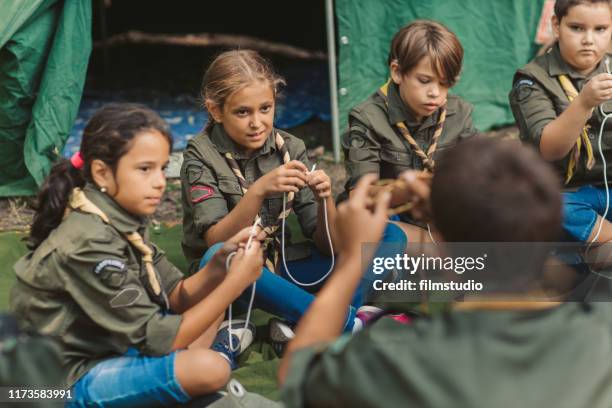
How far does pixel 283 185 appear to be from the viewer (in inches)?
106

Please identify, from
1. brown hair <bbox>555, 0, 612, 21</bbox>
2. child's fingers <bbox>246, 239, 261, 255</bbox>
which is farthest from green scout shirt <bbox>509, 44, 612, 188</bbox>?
child's fingers <bbox>246, 239, 261, 255</bbox>

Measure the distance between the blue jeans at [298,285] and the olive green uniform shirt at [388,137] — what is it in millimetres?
242

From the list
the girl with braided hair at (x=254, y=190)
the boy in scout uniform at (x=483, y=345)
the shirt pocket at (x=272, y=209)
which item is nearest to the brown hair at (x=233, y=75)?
the girl with braided hair at (x=254, y=190)

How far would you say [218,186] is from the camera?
3027 millimetres

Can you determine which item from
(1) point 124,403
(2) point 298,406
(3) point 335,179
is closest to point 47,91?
(3) point 335,179

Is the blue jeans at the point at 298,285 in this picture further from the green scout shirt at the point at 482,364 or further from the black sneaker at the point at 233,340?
the green scout shirt at the point at 482,364

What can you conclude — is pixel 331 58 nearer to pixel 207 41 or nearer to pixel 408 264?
pixel 408 264

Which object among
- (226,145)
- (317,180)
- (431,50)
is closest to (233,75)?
(226,145)

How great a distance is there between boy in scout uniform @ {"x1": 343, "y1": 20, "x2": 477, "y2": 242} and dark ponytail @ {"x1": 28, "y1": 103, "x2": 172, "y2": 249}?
1.08 meters

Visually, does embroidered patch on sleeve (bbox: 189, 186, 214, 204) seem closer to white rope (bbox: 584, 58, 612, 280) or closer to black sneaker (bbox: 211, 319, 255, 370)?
black sneaker (bbox: 211, 319, 255, 370)

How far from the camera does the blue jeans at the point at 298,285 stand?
2.82m

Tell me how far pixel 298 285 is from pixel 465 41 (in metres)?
2.32

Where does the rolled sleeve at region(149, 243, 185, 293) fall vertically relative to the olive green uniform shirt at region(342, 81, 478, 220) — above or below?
below

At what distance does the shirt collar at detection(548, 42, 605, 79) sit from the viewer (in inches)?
133
